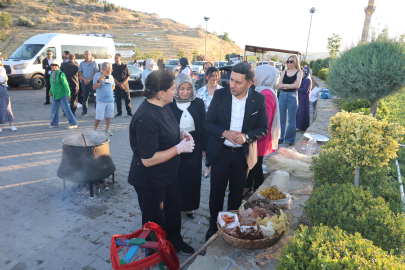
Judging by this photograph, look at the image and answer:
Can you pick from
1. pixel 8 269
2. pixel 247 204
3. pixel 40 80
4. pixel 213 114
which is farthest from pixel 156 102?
pixel 40 80

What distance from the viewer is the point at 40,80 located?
49.4ft

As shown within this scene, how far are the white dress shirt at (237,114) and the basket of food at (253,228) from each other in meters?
0.81

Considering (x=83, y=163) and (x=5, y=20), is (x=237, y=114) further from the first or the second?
(x=5, y=20)

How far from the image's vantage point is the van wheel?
14.7 m

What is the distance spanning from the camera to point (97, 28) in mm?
56656

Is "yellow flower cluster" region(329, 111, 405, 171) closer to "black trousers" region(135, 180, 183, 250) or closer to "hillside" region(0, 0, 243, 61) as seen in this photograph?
"black trousers" region(135, 180, 183, 250)

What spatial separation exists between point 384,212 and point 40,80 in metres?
17.1

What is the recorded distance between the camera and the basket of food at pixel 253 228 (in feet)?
8.56

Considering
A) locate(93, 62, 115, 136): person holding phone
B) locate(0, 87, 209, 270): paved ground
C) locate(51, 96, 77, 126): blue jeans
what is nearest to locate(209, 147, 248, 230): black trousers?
locate(0, 87, 209, 270): paved ground

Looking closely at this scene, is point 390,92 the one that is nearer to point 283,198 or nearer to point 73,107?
point 283,198

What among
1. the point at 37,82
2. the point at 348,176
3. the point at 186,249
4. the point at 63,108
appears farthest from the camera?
the point at 37,82

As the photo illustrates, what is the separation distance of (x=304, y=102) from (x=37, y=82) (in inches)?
564

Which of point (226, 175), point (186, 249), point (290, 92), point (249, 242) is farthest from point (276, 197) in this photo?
point (290, 92)

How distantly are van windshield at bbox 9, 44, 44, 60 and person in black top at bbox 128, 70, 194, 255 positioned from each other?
600 inches
